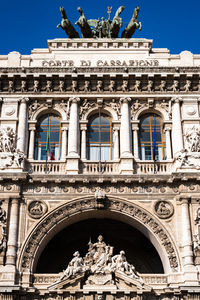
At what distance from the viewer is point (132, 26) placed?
102ft

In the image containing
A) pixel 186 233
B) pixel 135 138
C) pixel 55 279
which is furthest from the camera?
pixel 135 138

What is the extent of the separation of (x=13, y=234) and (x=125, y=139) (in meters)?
7.64

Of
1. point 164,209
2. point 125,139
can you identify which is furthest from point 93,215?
point 125,139

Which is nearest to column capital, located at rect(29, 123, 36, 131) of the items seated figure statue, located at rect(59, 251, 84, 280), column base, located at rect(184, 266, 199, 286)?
seated figure statue, located at rect(59, 251, 84, 280)

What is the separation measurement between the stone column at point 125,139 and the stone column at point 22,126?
5214mm

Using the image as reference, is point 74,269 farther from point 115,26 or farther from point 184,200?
point 115,26

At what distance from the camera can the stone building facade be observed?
22750 millimetres

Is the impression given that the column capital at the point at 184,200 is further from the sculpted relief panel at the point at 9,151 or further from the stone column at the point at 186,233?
the sculpted relief panel at the point at 9,151

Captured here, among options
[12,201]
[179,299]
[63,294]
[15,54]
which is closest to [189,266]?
[179,299]

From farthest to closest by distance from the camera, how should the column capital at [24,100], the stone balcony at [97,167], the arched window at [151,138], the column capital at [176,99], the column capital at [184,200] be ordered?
the column capital at [24,100] → the column capital at [176,99] → the arched window at [151,138] → the stone balcony at [97,167] → the column capital at [184,200]

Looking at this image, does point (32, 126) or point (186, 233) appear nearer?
point (186, 233)

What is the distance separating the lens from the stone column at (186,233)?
22625 mm

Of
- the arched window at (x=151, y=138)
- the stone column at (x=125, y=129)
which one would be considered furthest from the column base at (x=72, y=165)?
the arched window at (x=151, y=138)

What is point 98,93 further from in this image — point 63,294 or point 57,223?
point 63,294
